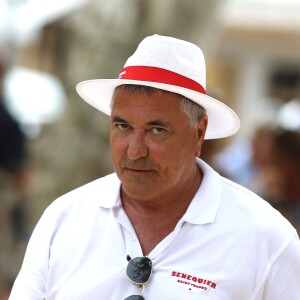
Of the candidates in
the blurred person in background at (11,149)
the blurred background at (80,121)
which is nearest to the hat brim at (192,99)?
the blurred background at (80,121)

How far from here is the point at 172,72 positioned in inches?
159

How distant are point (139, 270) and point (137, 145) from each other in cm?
44

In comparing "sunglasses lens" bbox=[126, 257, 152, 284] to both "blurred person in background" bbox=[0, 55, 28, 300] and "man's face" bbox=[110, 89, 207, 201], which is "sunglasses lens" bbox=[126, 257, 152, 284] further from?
"blurred person in background" bbox=[0, 55, 28, 300]

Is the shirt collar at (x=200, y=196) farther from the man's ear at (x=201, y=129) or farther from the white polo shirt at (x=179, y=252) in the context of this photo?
the man's ear at (x=201, y=129)

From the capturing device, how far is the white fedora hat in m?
3.98

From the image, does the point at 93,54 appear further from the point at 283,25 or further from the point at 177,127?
the point at 283,25

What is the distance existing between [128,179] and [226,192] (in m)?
0.42

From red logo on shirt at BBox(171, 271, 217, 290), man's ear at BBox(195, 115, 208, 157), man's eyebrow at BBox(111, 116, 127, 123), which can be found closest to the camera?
red logo on shirt at BBox(171, 271, 217, 290)

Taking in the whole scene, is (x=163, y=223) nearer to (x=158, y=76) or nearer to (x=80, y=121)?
(x=158, y=76)

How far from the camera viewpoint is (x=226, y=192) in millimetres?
4180

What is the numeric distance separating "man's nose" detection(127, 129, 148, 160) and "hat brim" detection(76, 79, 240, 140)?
0.58 feet

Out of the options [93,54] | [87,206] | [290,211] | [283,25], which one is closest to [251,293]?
[87,206]

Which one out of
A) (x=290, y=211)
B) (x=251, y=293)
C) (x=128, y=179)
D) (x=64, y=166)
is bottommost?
(x=64, y=166)

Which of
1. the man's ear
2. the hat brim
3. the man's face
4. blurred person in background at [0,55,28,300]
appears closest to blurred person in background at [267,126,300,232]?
the hat brim
